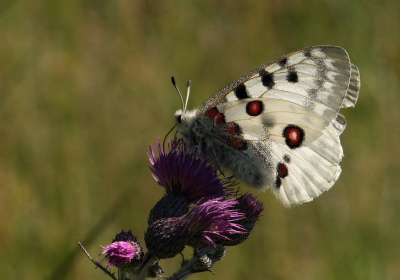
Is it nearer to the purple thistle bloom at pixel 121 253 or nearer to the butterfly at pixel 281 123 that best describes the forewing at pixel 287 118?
the butterfly at pixel 281 123

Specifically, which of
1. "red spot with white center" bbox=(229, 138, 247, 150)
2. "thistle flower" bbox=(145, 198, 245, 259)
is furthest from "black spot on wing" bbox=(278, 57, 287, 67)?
"thistle flower" bbox=(145, 198, 245, 259)

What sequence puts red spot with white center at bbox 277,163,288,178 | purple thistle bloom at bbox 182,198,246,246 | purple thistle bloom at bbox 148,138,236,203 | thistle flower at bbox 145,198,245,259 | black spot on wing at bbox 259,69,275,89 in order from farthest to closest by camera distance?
red spot with white center at bbox 277,163,288,178
black spot on wing at bbox 259,69,275,89
purple thistle bloom at bbox 148,138,236,203
purple thistle bloom at bbox 182,198,246,246
thistle flower at bbox 145,198,245,259

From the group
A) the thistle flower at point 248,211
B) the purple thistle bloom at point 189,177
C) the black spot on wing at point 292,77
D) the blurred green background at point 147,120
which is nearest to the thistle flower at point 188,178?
the purple thistle bloom at point 189,177

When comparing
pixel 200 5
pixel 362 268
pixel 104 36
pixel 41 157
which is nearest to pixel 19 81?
pixel 41 157

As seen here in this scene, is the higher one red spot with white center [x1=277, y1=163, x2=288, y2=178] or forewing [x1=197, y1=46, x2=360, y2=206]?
forewing [x1=197, y1=46, x2=360, y2=206]

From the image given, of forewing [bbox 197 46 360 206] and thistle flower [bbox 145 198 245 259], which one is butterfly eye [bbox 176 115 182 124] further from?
thistle flower [bbox 145 198 245 259]

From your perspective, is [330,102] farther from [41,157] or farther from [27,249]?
[41,157]
